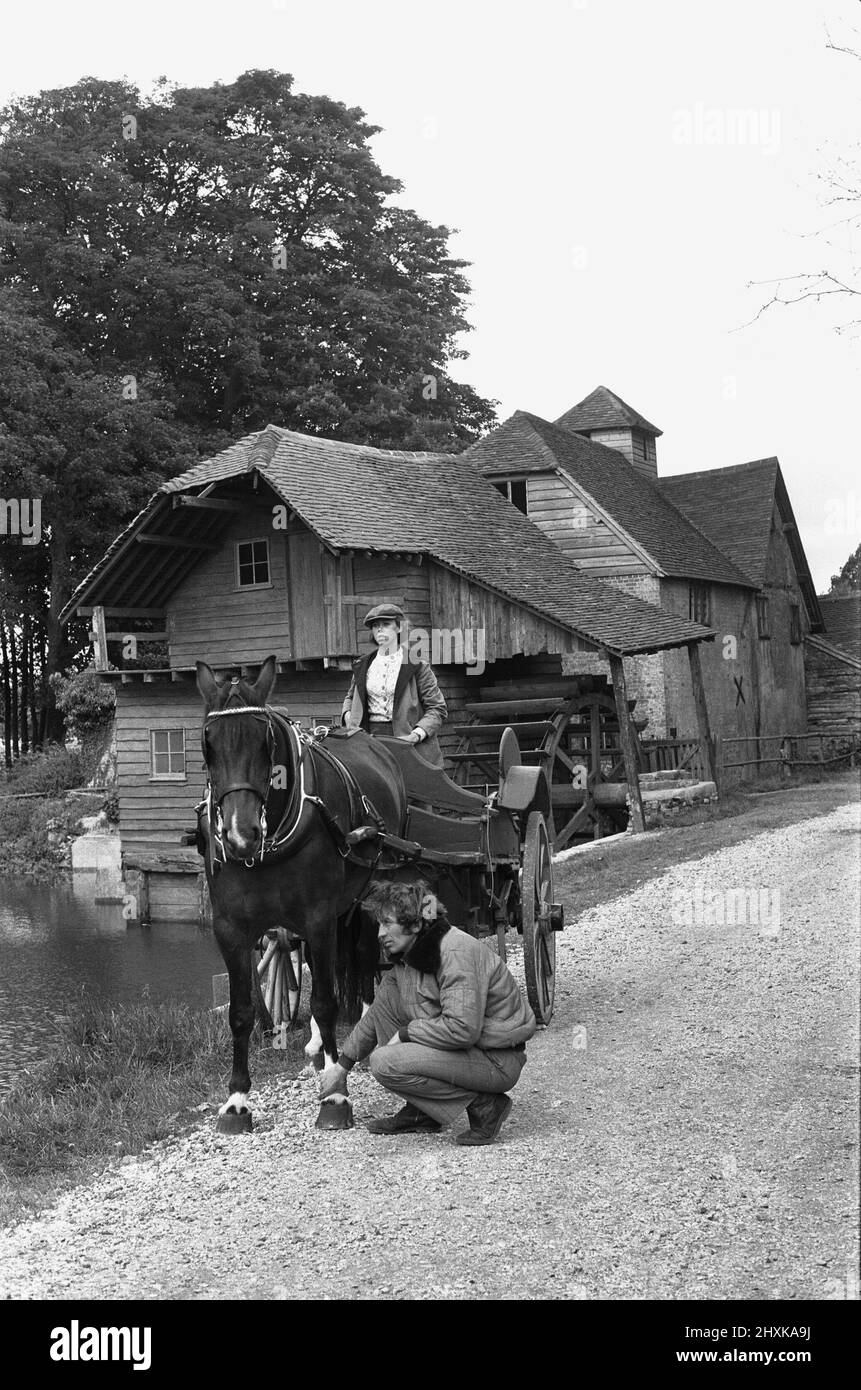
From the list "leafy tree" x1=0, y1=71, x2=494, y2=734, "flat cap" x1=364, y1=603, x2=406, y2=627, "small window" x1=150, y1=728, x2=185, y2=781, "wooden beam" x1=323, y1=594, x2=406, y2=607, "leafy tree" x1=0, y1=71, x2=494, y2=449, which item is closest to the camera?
"flat cap" x1=364, y1=603, x2=406, y2=627

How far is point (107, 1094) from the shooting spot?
8359mm

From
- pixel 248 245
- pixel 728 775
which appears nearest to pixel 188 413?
pixel 248 245

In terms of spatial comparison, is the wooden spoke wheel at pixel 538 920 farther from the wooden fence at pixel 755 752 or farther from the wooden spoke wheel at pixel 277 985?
the wooden fence at pixel 755 752

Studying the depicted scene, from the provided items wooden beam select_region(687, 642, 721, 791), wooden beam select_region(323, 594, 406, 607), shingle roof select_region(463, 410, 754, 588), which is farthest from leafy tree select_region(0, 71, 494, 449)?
wooden beam select_region(687, 642, 721, 791)

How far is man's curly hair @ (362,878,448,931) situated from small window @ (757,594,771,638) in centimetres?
3000

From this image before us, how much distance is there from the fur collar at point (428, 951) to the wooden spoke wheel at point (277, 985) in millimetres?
2618

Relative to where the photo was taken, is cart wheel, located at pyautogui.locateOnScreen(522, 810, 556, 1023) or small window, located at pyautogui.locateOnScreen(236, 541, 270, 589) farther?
small window, located at pyautogui.locateOnScreen(236, 541, 270, 589)

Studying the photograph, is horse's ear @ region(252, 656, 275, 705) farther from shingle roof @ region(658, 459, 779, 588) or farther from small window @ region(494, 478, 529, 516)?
shingle roof @ region(658, 459, 779, 588)

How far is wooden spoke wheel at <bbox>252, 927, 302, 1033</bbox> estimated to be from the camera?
28.9 ft

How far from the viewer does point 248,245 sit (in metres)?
35.5

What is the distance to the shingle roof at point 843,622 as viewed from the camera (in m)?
41.2

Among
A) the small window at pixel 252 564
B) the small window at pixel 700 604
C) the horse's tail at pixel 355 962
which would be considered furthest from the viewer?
the small window at pixel 700 604

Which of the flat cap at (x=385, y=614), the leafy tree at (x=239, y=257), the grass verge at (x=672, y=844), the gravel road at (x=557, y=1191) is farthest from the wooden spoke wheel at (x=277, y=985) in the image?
the leafy tree at (x=239, y=257)

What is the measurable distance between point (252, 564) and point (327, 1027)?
722 inches
